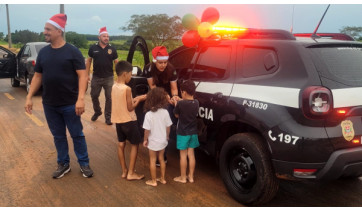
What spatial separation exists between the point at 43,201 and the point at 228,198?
1.90 meters

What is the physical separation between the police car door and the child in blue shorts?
13 cm

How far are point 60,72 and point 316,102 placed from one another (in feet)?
8.90

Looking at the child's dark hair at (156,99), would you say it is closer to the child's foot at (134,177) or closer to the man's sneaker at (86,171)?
the child's foot at (134,177)

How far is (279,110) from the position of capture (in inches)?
108

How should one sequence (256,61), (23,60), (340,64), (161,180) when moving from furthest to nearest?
1. (23,60)
2. (161,180)
3. (256,61)
4. (340,64)

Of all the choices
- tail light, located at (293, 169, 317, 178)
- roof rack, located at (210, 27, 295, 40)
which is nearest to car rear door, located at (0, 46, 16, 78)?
roof rack, located at (210, 27, 295, 40)

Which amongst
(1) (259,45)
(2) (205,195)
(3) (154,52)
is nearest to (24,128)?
(3) (154,52)

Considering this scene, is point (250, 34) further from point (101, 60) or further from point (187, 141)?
point (101, 60)

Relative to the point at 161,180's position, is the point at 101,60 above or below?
above

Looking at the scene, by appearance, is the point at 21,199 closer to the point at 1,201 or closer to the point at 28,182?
the point at 1,201

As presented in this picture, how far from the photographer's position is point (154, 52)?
12.9 feet

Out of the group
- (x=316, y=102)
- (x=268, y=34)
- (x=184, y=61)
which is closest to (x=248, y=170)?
(x=316, y=102)

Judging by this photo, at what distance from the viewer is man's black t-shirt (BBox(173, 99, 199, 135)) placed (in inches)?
138

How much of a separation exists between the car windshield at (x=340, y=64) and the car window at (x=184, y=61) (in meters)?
1.69
